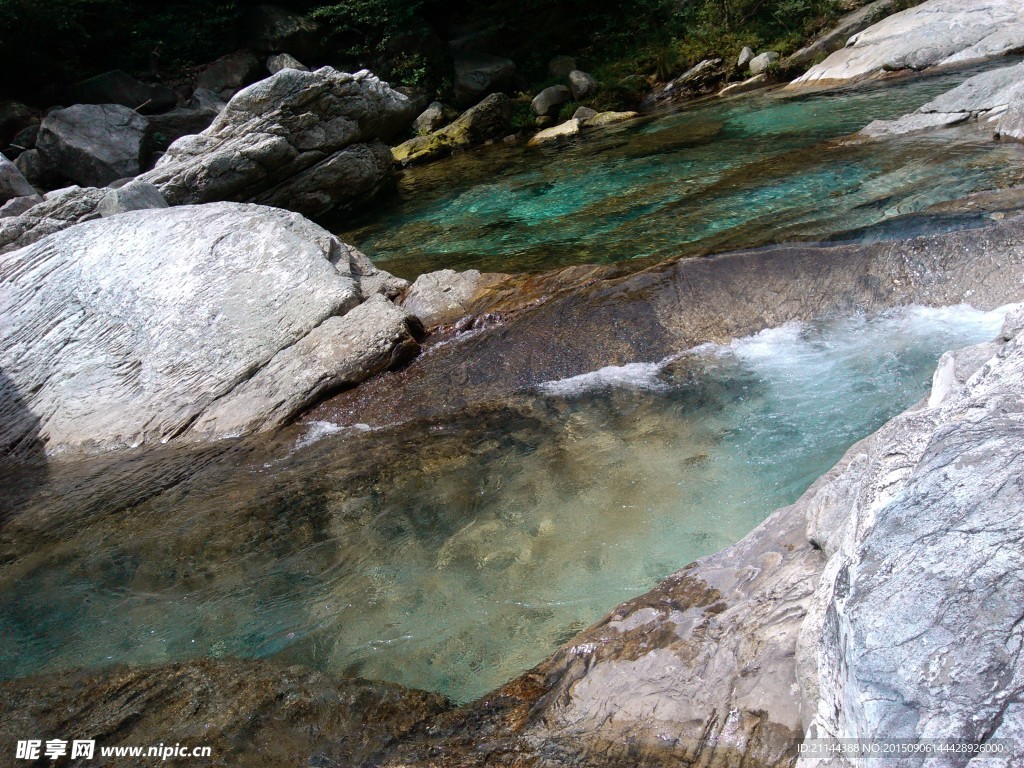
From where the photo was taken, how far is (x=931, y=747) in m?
1.46

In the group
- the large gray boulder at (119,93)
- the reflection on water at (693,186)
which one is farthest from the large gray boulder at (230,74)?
the reflection on water at (693,186)

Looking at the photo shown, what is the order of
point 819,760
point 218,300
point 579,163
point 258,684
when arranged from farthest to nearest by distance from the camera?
point 579,163, point 218,300, point 258,684, point 819,760

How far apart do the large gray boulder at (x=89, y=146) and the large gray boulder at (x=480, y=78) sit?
6.77m

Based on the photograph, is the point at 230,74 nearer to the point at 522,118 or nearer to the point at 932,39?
the point at 522,118

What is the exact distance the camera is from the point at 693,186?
8.85 meters

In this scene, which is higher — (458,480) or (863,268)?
(863,268)

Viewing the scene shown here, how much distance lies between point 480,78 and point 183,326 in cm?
1317

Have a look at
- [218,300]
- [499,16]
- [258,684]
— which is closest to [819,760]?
[258,684]

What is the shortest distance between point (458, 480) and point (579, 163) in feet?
28.2

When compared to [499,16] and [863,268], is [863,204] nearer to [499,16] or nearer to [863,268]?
[863,268]

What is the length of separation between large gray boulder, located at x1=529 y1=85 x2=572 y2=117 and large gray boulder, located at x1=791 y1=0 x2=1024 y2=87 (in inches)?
199

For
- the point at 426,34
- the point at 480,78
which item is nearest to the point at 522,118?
the point at 480,78

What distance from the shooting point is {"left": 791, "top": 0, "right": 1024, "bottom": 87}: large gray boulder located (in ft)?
39.2

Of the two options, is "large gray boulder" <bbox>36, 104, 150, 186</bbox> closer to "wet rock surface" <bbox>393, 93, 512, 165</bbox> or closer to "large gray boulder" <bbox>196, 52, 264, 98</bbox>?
"large gray boulder" <bbox>196, 52, 264, 98</bbox>
